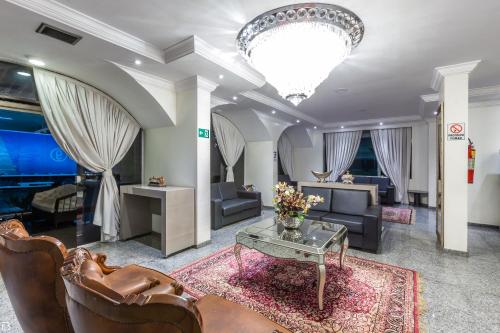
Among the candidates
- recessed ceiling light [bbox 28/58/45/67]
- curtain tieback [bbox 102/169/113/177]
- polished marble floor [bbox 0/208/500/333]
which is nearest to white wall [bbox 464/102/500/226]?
polished marble floor [bbox 0/208/500/333]

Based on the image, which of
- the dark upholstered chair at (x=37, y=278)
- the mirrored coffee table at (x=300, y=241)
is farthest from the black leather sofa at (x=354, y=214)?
the dark upholstered chair at (x=37, y=278)

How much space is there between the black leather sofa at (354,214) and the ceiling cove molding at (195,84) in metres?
2.64

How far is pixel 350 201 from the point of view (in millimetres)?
4246

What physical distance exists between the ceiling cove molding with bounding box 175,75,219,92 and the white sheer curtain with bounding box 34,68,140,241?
3.69ft

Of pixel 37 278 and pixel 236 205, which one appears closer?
pixel 37 278

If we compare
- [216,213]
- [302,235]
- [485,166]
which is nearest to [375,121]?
[485,166]

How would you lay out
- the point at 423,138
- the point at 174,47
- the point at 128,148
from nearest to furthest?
the point at 174,47
the point at 128,148
the point at 423,138

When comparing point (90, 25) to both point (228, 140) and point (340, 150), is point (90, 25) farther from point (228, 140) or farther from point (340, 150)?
point (340, 150)

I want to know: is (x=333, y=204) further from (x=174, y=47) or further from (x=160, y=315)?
(x=160, y=315)

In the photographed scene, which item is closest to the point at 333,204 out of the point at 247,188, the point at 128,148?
the point at 247,188

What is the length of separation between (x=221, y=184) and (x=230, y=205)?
793 millimetres

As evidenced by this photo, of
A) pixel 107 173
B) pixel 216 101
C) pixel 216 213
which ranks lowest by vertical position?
pixel 216 213

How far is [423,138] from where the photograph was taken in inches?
290

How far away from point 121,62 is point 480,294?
16.0ft
